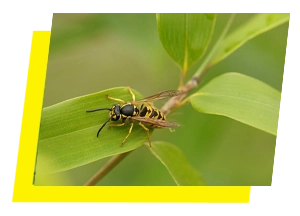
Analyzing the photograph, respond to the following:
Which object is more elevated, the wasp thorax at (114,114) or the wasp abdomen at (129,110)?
the wasp abdomen at (129,110)

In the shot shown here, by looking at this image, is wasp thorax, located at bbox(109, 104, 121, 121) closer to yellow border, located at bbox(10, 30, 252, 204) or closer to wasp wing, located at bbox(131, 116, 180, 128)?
wasp wing, located at bbox(131, 116, 180, 128)

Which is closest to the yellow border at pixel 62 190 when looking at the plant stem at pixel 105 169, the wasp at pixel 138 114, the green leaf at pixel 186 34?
the plant stem at pixel 105 169

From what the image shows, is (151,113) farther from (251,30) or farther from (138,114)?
(251,30)

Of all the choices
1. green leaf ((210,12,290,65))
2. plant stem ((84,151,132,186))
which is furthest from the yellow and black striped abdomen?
green leaf ((210,12,290,65))

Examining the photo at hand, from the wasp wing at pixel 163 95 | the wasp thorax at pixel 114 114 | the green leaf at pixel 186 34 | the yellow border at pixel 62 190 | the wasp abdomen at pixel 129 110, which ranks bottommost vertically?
the yellow border at pixel 62 190

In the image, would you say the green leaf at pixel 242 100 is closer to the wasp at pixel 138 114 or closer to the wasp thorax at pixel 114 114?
the wasp at pixel 138 114

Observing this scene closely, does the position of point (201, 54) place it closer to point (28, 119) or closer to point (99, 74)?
point (99, 74)

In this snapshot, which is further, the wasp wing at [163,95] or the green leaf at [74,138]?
the wasp wing at [163,95]

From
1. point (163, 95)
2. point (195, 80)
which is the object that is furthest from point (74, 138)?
point (195, 80)
